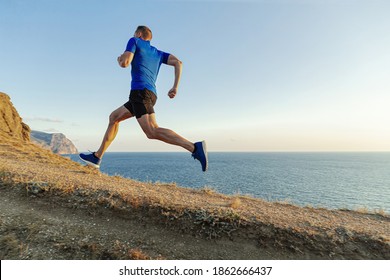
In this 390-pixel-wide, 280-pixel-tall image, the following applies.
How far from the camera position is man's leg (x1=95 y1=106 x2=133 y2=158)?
5281 mm

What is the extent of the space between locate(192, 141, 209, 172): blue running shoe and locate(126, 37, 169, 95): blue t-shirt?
1400 mm

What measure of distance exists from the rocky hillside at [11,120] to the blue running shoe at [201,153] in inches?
907

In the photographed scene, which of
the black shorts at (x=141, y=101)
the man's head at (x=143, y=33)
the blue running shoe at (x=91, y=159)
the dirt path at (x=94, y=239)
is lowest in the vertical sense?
the dirt path at (x=94, y=239)

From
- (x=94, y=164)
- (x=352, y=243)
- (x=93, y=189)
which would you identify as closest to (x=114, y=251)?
(x=93, y=189)

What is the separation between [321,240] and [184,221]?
229cm

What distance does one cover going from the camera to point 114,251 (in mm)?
3338

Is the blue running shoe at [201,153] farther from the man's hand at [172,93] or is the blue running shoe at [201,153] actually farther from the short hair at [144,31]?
the short hair at [144,31]

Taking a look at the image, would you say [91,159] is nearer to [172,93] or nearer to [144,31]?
[172,93]

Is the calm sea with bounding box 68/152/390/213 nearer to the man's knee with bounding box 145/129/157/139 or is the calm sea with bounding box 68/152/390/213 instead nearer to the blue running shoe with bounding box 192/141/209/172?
the blue running shoe with bounding box 192/141/209/172

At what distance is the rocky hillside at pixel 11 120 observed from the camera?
73.2ft

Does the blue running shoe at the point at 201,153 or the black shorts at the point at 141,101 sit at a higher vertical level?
the black shorts at the point at 141,101

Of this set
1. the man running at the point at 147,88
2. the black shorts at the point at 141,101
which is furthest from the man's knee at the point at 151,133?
the black shorts at the point at 141,101

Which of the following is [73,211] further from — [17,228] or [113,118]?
[113,118]
